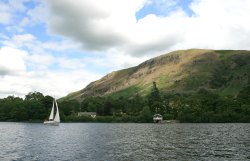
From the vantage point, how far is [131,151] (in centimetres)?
6625

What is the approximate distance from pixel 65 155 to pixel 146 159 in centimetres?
1477

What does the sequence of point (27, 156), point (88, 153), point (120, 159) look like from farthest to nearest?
point (88, 153) < point (27, 156) < point (120, 159)

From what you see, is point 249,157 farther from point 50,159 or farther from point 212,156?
point 50,159

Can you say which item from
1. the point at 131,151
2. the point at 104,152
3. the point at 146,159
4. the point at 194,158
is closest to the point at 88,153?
the point at 104,152

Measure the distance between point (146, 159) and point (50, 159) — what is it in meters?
15.0

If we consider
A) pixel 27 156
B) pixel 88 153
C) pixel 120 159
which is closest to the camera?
pixel 120 159

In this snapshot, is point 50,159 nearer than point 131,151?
Yes

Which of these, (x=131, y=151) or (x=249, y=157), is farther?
(x=131, y=151)

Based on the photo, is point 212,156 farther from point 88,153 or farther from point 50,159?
point 50,159

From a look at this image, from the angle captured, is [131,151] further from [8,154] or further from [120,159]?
[8,154]

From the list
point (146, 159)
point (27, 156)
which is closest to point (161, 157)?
point (146, 159)

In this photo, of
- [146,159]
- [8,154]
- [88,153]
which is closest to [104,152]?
[88,153]

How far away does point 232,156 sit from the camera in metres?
58.5

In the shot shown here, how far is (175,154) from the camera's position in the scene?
200 feet
